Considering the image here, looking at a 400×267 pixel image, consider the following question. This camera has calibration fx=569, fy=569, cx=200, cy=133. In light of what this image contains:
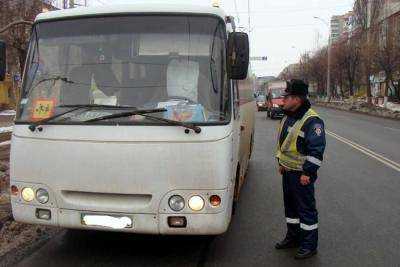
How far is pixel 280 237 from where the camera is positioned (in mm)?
6746

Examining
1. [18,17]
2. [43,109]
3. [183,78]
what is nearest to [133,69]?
[183,78]

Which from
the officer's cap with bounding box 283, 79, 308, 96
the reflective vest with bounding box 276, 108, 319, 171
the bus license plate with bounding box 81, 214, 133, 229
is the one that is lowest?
the bus license plate with bounding box 81, 214, 133, 229

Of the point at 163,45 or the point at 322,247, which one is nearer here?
the point at 163,45

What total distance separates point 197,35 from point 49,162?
1883 mm

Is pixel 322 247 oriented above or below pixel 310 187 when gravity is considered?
below

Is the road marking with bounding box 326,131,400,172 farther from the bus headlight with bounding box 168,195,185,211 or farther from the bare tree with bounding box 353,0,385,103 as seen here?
the bare tree with bounding box 353,0,385,103

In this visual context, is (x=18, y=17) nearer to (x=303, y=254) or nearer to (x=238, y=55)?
(x=238, y=55)

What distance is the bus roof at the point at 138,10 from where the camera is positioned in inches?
223

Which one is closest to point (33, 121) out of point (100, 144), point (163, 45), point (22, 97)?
point (22, 97)

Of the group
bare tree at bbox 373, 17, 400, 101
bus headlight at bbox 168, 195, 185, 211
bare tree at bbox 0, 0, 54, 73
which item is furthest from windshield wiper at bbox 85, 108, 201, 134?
bare tree at bbox 373, 17, 400, 101

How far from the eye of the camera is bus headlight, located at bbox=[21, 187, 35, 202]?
215 inches

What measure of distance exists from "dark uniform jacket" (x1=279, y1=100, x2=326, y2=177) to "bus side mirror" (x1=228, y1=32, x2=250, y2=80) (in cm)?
87

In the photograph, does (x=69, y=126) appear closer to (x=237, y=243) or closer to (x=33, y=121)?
(x=33, y=121)

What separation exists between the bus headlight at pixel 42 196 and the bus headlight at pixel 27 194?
2.0 inches
